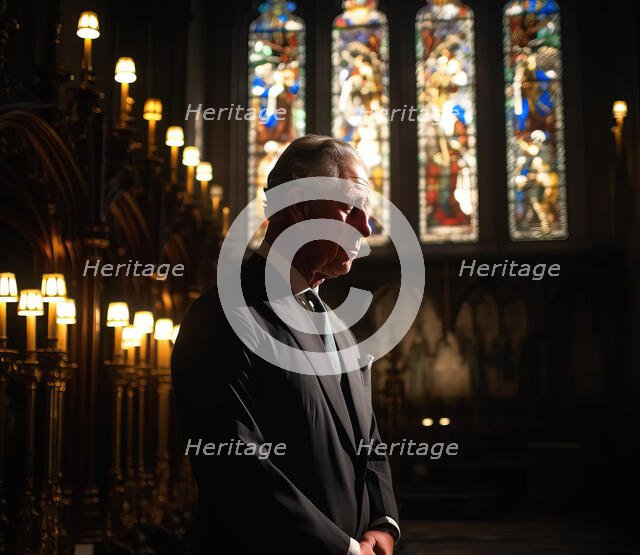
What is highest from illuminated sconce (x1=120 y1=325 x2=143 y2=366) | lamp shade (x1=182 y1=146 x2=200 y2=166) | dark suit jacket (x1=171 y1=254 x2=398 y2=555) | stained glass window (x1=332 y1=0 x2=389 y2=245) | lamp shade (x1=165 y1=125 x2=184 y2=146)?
stained glass window (x1=332 y1=0 x2=389 y2=245)

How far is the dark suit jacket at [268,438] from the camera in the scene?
5.08 ft

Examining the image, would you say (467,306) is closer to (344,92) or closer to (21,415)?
(344,92)

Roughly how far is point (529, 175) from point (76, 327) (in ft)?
28.4

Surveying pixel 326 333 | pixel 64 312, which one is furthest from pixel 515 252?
pixel 326 333

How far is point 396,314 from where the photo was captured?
14.4m

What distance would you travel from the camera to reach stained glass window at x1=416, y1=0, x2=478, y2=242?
45.6 feet

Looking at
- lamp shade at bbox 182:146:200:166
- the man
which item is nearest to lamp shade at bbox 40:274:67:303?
lamp shade at bbox 182:146:200:166

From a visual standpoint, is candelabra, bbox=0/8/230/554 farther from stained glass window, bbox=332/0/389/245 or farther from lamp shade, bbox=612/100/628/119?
lamp shade, bbox=612/100/628/119

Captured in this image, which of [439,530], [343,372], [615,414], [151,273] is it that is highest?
[151,273]

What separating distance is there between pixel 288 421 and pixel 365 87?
1318 centimetres

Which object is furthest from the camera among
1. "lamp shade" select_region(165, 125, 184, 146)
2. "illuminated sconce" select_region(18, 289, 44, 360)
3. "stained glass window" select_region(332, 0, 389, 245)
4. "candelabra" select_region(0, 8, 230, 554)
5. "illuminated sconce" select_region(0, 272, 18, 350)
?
"stained glass window" select_region(332, 0, 389, 245)

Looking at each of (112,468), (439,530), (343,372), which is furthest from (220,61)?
(343,372)

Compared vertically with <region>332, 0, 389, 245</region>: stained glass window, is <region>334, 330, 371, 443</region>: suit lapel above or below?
below

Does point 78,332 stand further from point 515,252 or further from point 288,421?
point 515,252
